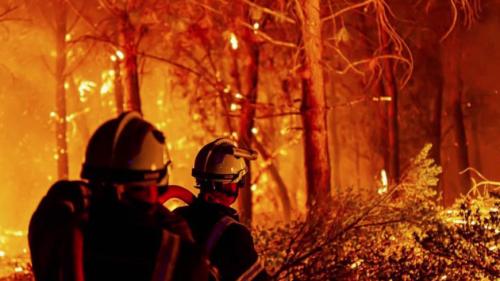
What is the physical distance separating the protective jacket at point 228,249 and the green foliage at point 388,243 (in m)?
2.79

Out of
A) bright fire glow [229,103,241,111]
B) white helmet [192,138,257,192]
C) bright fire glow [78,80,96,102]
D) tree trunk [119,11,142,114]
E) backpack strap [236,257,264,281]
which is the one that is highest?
bright fire glow [78,80,96,102]

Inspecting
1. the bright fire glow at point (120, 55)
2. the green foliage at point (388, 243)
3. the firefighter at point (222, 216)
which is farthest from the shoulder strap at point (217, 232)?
the bright fire glow at point (120, 55)

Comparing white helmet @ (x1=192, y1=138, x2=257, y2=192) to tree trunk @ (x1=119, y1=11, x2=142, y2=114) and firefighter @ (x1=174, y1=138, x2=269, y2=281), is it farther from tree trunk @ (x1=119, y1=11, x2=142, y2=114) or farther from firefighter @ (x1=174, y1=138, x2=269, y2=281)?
tree trunk @ (x1=119, y1=11, x2=142, y2=114)

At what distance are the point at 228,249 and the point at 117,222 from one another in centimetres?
94

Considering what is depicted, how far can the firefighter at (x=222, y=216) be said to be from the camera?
4.09 metres

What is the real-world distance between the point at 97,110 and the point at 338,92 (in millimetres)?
11291

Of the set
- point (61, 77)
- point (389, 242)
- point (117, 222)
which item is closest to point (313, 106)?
point (389, 242)

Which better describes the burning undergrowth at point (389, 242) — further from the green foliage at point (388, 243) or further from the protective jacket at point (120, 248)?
the protective jacket at point (120, 248)

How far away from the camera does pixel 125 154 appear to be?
11.3 feet

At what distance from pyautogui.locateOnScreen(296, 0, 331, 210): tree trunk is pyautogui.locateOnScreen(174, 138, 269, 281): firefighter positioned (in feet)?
17.4

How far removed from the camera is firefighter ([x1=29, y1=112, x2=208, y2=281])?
10.9ft

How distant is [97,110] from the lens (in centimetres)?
3484

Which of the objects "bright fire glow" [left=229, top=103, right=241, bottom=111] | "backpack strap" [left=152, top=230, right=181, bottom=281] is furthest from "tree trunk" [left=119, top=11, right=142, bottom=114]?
"backpack strap" [left=152, top=230, right=181, bottom=281]

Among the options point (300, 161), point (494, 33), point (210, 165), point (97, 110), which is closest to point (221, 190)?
point (210, 165)
